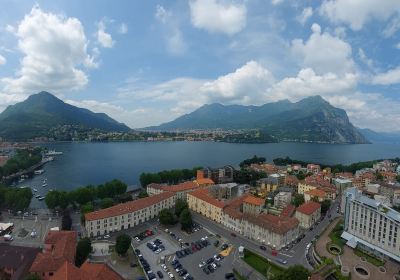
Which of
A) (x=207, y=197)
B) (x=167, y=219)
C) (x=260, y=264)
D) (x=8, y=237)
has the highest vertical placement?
(x=207, y=197)

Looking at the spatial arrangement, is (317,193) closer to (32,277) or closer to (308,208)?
(308,208)

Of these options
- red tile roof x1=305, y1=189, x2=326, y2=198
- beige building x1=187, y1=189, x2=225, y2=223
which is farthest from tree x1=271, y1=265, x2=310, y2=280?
red tile roof x1=305, y1=189, x2=326, y2=198

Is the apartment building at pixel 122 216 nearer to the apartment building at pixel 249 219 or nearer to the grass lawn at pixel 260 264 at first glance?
the apartment building at pixel 249 219

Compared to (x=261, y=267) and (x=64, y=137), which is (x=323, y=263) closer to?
(x=261, y=267)

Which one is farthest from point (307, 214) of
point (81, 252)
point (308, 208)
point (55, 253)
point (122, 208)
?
point (55, 253)

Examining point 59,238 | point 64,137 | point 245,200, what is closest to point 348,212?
point 245,200

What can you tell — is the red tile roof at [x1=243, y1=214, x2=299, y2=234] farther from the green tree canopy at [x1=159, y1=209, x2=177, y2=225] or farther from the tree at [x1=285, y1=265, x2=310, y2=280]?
the green tree canopy at [x1=159, y1=209, x2=177, y2=225]
